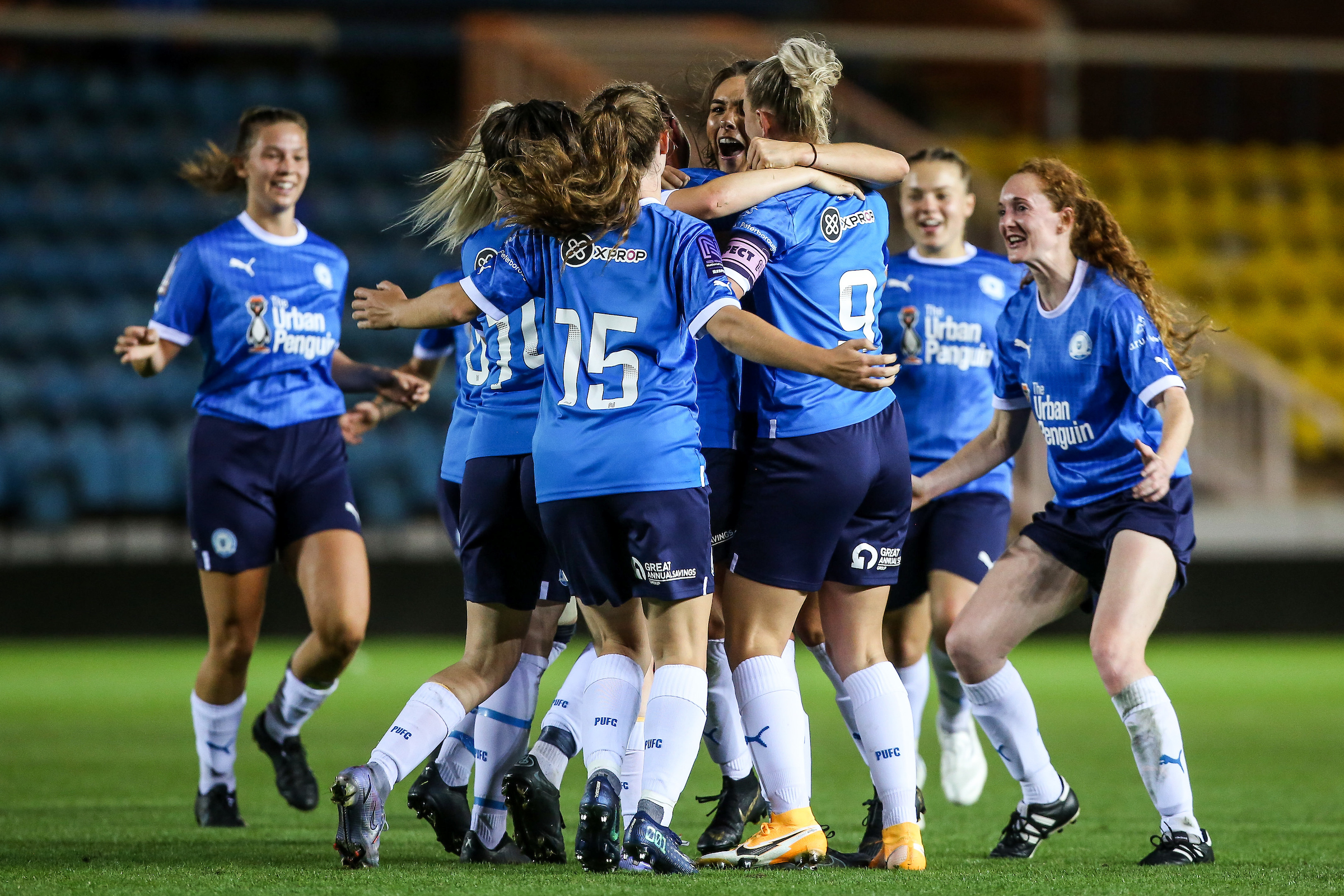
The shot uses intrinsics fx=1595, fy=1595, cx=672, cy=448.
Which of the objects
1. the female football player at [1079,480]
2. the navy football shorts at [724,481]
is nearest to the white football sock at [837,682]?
the female football player at [1079,480]

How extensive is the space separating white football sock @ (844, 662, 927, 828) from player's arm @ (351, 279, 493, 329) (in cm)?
141

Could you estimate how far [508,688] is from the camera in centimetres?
450

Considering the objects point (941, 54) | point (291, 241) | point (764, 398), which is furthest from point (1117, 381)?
point (941, 54)

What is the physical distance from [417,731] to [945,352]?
2.55m

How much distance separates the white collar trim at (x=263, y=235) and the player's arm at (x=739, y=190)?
6.53 feet

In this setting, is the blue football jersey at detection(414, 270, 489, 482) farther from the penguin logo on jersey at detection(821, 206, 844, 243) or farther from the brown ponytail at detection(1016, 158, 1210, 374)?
Result: the brown ponytail at detection(1016, 158, 1210, 374)

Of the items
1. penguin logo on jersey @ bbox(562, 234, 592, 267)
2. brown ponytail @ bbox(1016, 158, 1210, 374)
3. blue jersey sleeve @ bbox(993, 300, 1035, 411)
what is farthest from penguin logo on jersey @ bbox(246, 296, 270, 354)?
brown ponytail @ bbox(1016, 158, 1210, 374)

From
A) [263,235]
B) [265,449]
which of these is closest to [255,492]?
[265,449]

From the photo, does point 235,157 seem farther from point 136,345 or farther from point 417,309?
point 417,309

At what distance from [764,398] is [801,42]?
98 centimetres

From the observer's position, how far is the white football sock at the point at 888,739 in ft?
13.5

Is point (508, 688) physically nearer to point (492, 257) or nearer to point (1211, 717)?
point (492, 257)

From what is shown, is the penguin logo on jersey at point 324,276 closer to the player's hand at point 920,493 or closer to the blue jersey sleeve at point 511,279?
the blue jersey sleeve at point 511,279

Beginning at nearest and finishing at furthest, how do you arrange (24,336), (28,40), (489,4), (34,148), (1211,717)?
(1211,717)
(24,336)
(34,148)
(28,40)
(489,4)
